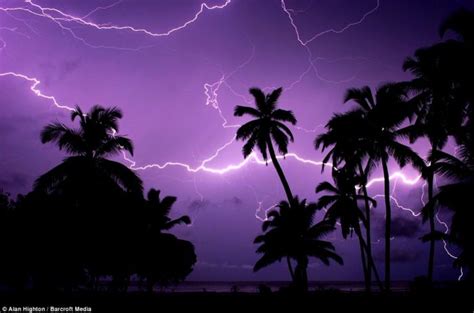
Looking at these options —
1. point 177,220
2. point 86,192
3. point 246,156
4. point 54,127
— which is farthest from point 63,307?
point 177,220

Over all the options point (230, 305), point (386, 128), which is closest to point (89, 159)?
point (230, 305)

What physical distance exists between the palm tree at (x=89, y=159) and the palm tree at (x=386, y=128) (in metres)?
12.9

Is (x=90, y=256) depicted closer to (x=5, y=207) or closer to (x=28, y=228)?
(x=28, y=228)

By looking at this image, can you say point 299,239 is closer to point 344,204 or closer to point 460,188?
point 344,204

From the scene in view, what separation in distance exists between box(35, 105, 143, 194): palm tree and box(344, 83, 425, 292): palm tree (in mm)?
12874

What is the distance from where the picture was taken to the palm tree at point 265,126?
75.2 feet

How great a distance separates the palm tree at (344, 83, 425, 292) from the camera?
18.9m

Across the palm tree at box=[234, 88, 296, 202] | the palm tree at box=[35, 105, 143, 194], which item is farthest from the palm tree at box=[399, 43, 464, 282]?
the palm tree at box=[35, 105, 143, 194]

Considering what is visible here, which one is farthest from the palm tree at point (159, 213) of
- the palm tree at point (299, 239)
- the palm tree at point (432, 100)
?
the palm tree at point (432, 100)

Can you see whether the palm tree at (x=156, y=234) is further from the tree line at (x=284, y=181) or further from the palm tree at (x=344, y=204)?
the palm tree at (x=344, y=204)

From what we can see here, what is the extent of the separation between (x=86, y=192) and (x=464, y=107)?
1668cm

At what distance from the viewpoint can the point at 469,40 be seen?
1460 cm

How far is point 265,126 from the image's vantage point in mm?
23016

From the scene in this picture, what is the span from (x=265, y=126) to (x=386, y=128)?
23.8ft
